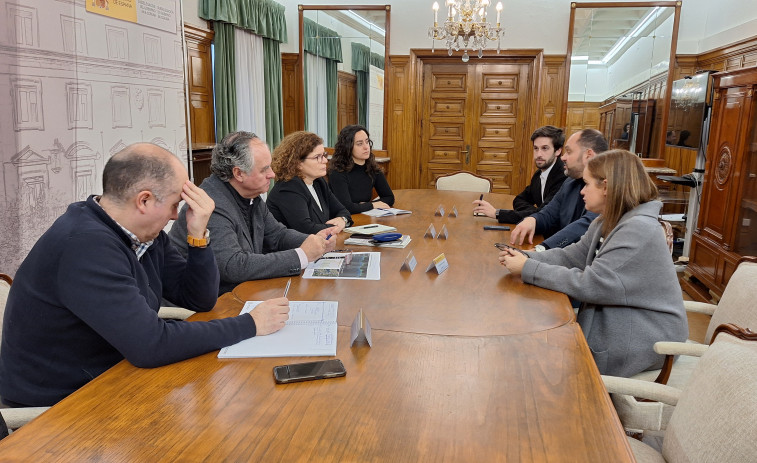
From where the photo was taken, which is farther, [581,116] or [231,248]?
[581,116]

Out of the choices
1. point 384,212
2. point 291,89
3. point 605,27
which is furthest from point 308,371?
point 605,27

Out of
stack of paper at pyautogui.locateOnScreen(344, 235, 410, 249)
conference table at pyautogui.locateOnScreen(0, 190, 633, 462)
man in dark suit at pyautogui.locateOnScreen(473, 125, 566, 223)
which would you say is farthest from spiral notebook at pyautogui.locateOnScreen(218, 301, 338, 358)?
man in dark suit at pyautogui.locateOnScreen(473, 125, 566, 223)

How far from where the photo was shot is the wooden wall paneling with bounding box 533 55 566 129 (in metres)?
6.67

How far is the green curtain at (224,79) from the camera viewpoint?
217 inches

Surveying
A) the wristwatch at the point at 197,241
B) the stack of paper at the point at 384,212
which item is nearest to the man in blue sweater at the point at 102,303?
the wristwatch at the point at 197,241

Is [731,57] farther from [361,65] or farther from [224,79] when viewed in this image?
[224,79]

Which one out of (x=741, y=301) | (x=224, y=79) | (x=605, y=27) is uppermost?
(x=605, y=27)

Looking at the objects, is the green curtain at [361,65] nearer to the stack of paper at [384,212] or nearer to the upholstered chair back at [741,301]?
the stack of paper at [384,212]

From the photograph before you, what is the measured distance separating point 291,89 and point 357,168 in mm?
3168

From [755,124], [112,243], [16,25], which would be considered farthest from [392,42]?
[112,243]

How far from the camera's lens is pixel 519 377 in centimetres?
128

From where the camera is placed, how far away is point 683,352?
1.72m

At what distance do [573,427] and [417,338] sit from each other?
0.51 m

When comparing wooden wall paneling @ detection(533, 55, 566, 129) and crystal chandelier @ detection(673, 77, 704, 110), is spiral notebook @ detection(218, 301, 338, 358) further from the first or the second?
wooden wall paneling @ detection(533, 55, 566, 129)
